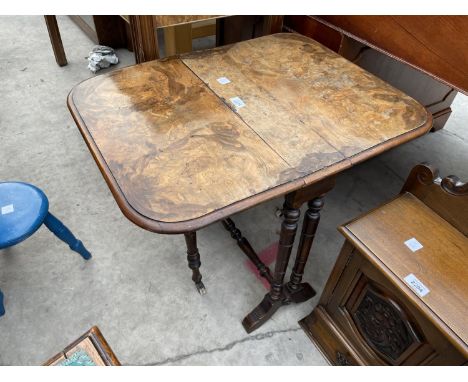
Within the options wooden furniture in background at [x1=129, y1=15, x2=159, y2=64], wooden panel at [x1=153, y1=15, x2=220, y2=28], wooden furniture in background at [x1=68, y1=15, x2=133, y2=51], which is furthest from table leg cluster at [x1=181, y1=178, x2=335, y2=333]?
wooden furniture in background at [x1=68, y1=15, x2=133, y2=51]

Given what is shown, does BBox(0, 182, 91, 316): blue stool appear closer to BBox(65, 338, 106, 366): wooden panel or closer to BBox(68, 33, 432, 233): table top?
BBox(68, 33, 432, 233): table top

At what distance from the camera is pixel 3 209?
1.62 meters

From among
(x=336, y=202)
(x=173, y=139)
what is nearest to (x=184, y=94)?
(x=173, y=139)

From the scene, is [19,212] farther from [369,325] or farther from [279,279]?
[369,325]

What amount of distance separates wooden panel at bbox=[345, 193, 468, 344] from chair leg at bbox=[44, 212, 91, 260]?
1.39m

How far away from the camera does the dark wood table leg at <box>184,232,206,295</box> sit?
63.7 inches

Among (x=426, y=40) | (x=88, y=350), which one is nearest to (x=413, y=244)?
(x=426, y=40)

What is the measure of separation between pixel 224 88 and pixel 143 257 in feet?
3.66

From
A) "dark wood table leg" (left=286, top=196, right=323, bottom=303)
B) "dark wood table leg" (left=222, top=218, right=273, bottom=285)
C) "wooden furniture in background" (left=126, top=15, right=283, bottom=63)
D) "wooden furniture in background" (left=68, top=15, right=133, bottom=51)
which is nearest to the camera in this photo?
"dark wood table leg" (left=286, top=196, right=323, bottom=303)

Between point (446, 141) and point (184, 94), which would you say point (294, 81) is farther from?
point (446, 141)

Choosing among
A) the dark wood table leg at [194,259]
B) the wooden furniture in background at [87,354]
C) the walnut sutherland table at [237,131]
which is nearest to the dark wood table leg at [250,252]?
the walnut sutherland table at [237,131]

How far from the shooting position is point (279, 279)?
63.6 inches

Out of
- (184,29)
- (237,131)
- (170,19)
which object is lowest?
(184,29)

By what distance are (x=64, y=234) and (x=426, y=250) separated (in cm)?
166
